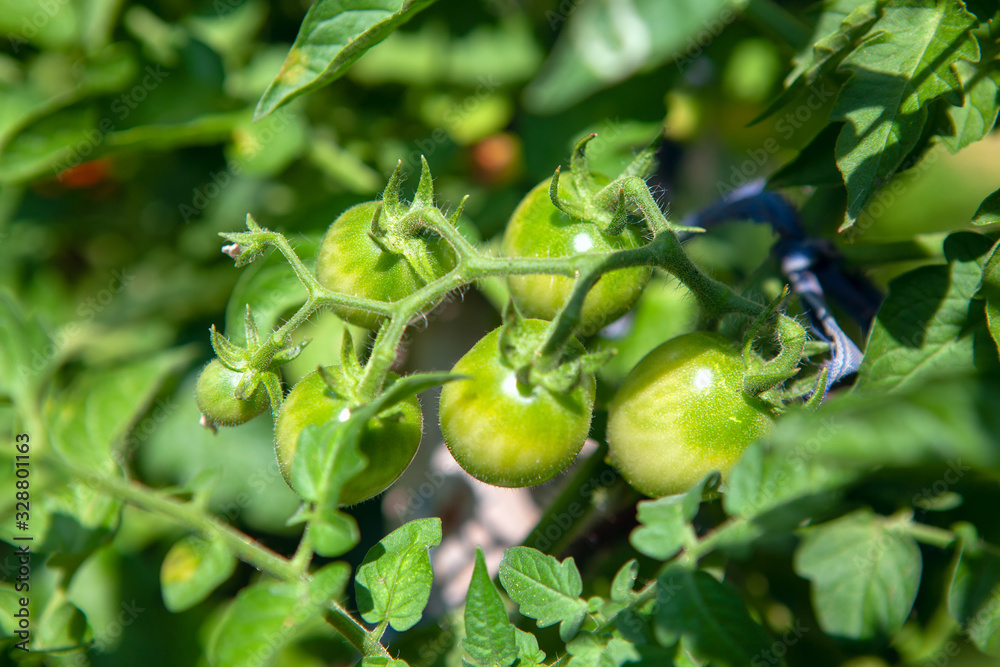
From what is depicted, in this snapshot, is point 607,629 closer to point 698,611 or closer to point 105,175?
point 698,611

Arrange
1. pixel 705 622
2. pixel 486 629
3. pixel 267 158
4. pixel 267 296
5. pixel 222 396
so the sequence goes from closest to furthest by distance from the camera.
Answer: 1. pixel 705 622
2. pixel 486 629
3. pixel 222 396
4. pixel 267 296
5. pixel 267 158

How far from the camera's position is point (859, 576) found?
693mm

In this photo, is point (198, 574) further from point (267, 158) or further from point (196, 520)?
point (267, 158)

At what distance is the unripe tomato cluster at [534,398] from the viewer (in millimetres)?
816

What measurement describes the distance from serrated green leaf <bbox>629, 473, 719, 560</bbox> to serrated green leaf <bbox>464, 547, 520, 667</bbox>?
187 millimetres

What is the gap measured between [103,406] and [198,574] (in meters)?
0.62

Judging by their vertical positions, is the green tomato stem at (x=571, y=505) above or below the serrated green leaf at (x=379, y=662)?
below

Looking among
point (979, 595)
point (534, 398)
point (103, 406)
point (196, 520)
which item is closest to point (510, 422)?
point (534, 398)

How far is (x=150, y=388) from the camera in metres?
1.36

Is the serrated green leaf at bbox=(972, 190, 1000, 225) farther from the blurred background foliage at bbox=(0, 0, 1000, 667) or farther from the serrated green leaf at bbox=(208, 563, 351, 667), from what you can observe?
the serrated green leaf at bbox=(208, 563, 351, 667)

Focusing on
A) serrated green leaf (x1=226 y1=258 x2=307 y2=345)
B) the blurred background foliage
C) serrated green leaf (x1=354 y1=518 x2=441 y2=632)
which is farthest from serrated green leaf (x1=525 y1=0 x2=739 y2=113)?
serrated green leaf (x1=354 y1=518 x2=441 y2=632)

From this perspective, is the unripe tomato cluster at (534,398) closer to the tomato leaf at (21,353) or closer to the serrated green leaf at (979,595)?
the serrated green leaf at (979,595)

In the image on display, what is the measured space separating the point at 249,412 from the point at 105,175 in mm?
1295

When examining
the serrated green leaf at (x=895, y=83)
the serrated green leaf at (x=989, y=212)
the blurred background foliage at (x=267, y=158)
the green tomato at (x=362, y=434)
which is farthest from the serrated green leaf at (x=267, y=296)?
the serrated green leaf at (x=989, y=212)
